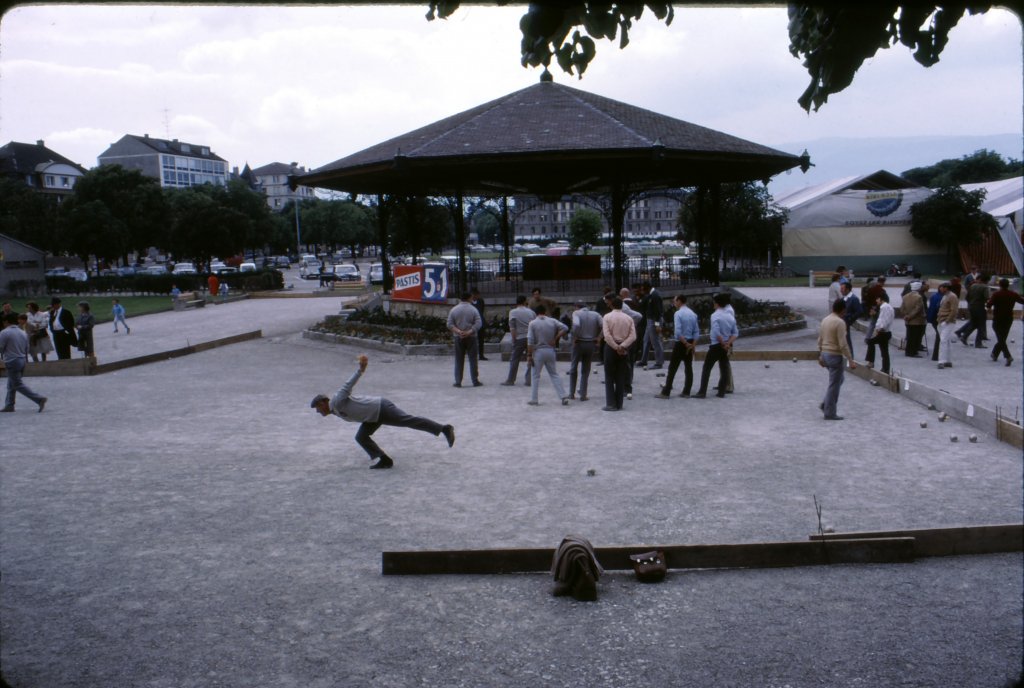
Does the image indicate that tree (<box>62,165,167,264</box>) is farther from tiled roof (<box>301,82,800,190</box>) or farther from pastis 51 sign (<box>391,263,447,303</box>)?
pastis 51 sign (<box>391,263,447,303</box>)

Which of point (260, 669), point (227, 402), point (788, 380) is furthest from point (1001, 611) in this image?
point (227, 402)

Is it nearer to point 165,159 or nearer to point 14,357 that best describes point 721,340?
point 14,357

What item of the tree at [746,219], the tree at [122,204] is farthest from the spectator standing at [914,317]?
the tree at [122,204]

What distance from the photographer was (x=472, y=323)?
1617 cm

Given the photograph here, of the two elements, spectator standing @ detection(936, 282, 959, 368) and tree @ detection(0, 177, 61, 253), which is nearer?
spectator standing @ detection(936, 282, 959, 368)

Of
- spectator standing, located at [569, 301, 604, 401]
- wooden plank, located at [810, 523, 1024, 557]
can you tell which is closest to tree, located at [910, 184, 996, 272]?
spectator standing, located at [569, 301, 604, 401]

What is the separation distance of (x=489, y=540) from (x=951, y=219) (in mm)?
50116

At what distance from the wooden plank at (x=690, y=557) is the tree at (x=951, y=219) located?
159 ft

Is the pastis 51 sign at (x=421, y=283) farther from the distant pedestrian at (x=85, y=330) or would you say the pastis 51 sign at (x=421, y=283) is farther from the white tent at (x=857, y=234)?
the white tent at (x=857, y=234)

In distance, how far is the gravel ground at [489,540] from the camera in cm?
583

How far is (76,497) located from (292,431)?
381 centimetres

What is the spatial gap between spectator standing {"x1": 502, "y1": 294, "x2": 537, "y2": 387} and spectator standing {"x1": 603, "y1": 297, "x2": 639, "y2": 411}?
7.58ft

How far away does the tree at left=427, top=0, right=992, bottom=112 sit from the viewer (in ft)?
11.8

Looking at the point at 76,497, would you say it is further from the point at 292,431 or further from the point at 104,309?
the point at 104,309
